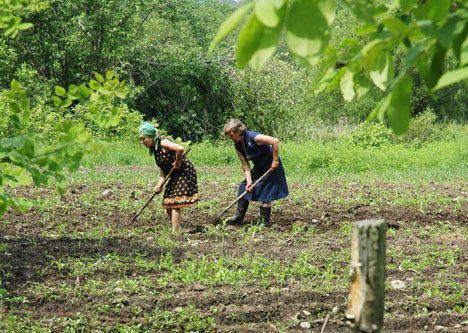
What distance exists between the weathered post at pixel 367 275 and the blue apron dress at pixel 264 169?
271 inches

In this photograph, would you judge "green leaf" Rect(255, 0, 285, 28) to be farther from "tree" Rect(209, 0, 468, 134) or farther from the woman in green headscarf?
the woman in green headscarf

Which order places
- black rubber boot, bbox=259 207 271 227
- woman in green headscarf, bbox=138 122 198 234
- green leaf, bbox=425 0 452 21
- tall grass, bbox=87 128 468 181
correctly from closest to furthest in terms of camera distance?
1. green leaf, bbox=425 0 452 21
2. woman in green headscarf, bbox=138 122 198 234
3. black rubber boot, bbox=259 207 271 227
4. tall grass, bbox=87 128 468 181

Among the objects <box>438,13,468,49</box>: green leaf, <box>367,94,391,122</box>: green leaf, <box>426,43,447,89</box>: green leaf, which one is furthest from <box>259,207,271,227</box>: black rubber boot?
<box>438,13,468,49</box>: green leaf

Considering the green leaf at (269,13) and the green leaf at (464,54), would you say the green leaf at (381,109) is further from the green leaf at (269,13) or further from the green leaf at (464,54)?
the green leaf at (269,13)

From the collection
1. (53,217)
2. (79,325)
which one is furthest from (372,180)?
(79,325)

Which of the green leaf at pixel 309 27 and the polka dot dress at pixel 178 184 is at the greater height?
the green leaf at pixel 309 27

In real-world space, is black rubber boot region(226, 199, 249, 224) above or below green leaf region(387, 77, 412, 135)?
below

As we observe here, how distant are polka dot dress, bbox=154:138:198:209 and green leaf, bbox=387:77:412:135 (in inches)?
285

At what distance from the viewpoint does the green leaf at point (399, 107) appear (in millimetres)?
1894

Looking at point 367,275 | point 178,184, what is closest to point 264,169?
point 178,184

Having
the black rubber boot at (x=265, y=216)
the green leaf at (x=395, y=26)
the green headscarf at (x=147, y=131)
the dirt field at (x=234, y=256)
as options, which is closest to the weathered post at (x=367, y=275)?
the green leaf at (x=395, y=26)

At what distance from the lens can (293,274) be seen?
6.90 meters

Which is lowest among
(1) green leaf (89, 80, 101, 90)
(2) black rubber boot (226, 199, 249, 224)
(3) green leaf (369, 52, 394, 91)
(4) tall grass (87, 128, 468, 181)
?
(4) tall grass (87, 128, 468, 181)

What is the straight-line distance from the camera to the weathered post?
2508 mm
